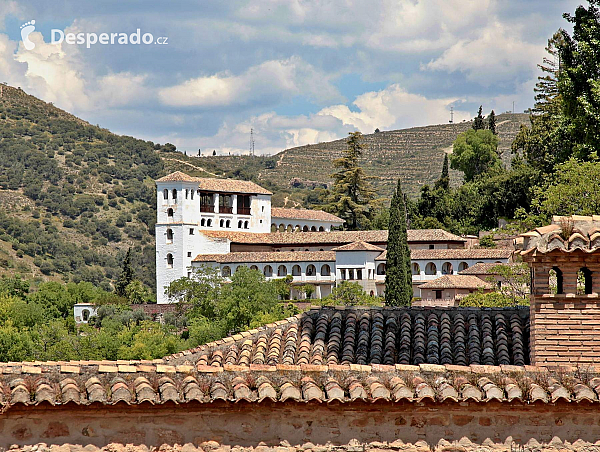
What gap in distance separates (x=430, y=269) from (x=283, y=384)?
184ft

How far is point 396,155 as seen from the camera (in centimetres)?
14350

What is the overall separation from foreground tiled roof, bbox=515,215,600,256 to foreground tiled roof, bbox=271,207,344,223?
223 feet

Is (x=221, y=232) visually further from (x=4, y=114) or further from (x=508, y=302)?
(x=4, y=114)

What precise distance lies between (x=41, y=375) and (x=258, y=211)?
6677 cm

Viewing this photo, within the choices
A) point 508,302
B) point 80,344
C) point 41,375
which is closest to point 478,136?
point 80,344

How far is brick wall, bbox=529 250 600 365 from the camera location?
950cm

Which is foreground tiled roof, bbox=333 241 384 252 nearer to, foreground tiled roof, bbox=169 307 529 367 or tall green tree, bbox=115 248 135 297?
tall green tree, bbox=115 248 135 297

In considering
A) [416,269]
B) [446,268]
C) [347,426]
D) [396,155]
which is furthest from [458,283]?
[396,155]

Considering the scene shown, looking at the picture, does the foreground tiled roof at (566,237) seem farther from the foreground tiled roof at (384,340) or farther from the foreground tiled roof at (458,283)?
the foreground tiled roof at (458,283)

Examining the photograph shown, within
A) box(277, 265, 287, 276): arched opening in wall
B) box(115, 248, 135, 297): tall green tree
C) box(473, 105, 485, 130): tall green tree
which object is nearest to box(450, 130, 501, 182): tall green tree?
box(473, 105, 485, 130): tall green tree

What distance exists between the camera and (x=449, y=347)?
11750 millimetres

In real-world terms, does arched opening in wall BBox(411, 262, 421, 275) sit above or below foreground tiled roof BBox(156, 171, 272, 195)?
below

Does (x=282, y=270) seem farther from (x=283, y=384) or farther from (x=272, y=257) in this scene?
(x=283, y=384)

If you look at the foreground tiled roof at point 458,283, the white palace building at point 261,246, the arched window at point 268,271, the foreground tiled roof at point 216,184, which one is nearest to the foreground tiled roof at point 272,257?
the white palace building at point 261,246
